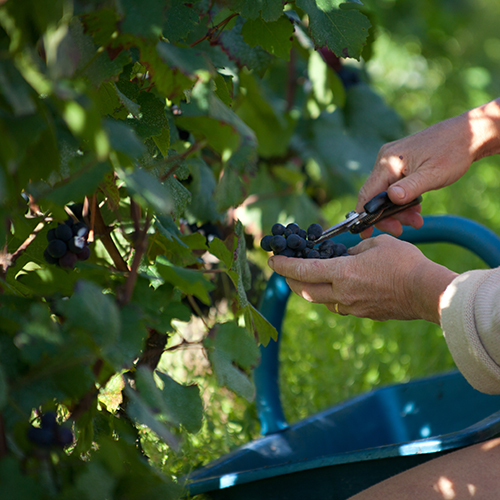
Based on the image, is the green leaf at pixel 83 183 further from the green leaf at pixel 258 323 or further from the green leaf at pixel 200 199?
the green leaf at pixel 200 199

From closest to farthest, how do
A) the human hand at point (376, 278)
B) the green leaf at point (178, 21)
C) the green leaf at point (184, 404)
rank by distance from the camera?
the green leaf at point (184, 404) < the green leaf at point (178, 21) < the human hand at point (376, 278)

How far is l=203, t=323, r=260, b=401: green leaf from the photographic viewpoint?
2.32ft

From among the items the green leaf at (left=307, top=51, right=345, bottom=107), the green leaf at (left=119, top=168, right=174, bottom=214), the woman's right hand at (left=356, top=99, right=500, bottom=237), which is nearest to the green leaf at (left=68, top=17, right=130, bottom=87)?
the green leaf at (left=119, top=168, right=174, bottom=214)

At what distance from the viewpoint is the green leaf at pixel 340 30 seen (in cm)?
95

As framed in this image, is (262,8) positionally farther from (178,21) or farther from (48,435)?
(48,435)

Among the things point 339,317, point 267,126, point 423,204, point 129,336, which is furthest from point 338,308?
point 423,204

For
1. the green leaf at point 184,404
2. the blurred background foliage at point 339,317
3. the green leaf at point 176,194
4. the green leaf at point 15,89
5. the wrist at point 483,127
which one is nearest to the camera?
the green leaf at point 15,89

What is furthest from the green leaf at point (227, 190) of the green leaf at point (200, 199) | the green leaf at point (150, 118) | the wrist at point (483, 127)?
the wrist at point (483, 127)

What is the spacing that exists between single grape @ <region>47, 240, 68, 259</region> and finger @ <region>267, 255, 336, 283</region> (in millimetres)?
425

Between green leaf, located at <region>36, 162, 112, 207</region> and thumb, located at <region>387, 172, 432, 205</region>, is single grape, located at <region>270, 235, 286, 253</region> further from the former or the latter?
green leaf, located at <region>36, 162, 112, 207</region>

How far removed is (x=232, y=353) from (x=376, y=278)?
46 cm

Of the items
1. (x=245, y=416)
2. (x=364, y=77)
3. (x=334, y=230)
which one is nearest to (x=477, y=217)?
(x=364, y=77)

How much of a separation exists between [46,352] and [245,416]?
1.43m

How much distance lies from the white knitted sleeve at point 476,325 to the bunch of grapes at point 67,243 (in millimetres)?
629
